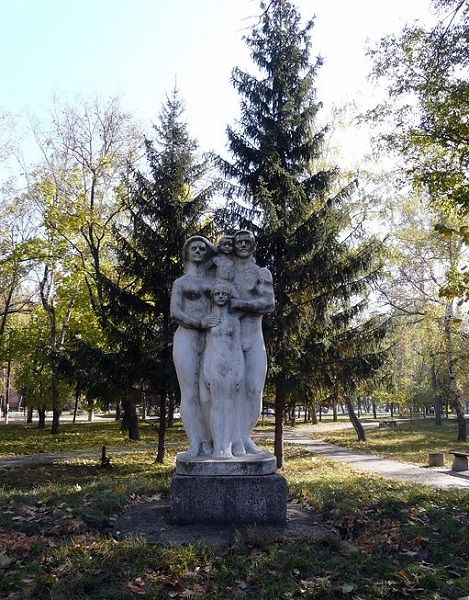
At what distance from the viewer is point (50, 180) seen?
2298 centimetres

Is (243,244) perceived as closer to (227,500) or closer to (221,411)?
(221,411)

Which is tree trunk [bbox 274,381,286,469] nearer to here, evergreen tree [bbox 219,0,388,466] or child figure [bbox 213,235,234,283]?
evergreen tree [bbox 219,0,388,466]

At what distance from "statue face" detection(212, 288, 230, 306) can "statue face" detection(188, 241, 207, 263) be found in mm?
504

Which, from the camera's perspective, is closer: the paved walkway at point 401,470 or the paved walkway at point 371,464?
the paved walkway at point 401,470

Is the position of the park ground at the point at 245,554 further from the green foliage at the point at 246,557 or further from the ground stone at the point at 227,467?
the ground stone at the point at 227,467

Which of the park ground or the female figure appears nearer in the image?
the park ground

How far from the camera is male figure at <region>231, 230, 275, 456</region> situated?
6160 millimetres

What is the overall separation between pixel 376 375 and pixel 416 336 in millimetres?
13928

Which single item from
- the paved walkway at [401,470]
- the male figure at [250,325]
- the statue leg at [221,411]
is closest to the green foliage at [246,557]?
the statue leg at [221,411]

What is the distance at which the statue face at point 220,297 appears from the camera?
6172mm

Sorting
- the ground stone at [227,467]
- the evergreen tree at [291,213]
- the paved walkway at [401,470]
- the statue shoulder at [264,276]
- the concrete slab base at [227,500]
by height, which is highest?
the evergreen tree at [291,213]

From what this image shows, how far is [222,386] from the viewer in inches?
235

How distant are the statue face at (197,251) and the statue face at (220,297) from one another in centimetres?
50

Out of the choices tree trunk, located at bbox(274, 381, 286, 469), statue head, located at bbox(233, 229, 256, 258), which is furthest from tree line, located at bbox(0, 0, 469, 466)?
statue head, located at bbox(233, 229, 256, 258)
